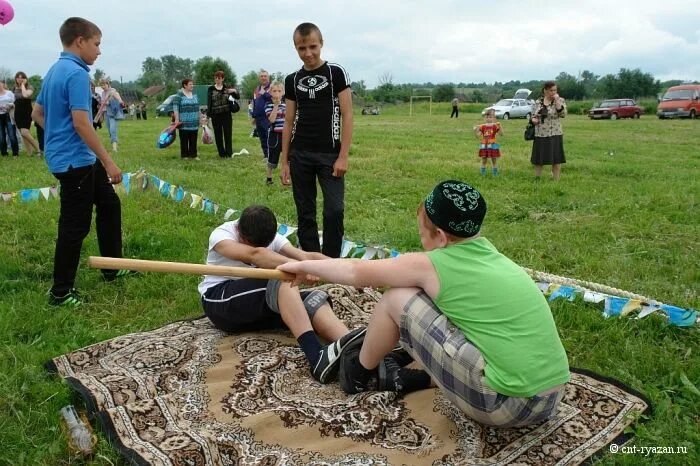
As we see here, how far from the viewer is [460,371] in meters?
2.61

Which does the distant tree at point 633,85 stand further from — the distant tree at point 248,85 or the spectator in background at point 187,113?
the spectator in background at point 187,113

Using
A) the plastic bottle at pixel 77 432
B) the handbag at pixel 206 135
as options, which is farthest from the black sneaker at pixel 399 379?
the handbag at pixel 206 135

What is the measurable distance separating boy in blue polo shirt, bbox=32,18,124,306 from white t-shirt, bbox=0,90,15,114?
9776 mm

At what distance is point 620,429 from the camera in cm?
288

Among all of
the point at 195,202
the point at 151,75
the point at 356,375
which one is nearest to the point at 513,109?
the point at 195,202

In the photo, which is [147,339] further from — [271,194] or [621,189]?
[621,189]

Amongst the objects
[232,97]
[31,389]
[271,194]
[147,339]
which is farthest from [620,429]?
[232,97]

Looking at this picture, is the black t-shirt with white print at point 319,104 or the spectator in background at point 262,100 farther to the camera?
the spectator in background at point 262,100

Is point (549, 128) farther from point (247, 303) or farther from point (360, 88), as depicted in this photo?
point (360, 88)

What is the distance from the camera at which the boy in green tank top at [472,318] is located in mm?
2545

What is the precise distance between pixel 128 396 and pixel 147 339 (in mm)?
726

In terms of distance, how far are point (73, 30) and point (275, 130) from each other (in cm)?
628

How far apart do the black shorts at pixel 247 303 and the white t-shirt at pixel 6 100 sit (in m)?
11.6

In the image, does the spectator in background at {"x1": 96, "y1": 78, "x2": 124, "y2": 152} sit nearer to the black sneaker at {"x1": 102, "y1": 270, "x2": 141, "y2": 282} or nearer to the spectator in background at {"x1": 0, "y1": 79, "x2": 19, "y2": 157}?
the spectator in background at {"x1": 0, "y1": 79, "x2": 19, "y2": 157}
